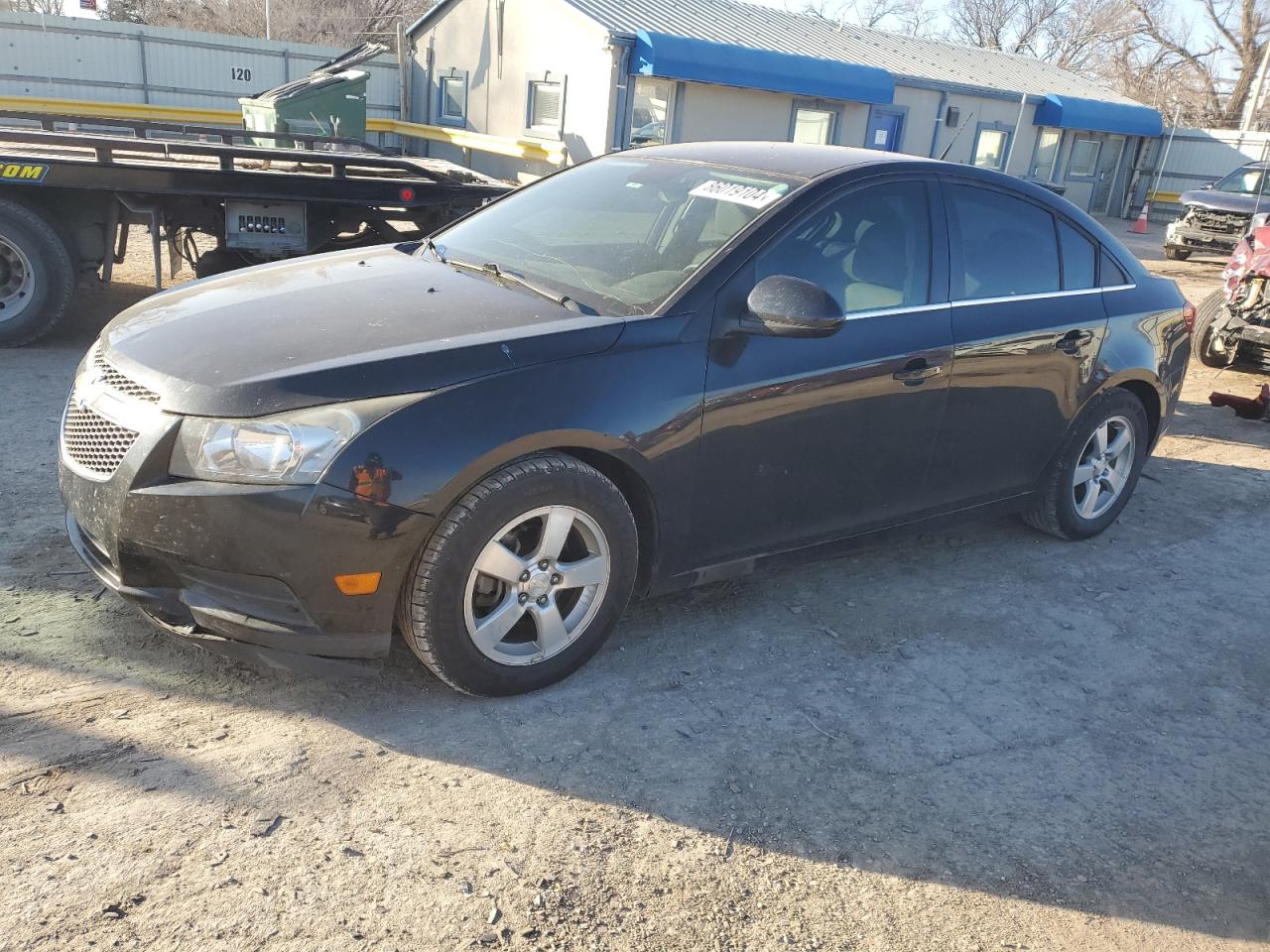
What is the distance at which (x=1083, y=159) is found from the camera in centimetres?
2844

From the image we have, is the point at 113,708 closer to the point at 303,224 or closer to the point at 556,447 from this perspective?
the point at 556,447

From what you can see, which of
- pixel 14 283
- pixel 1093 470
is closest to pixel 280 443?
pixel 1093 470

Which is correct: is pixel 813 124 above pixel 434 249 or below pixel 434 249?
above

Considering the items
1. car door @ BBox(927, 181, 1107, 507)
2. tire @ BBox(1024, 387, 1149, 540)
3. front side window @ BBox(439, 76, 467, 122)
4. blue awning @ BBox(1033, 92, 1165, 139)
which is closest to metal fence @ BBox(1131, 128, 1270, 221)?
blue awning @ BBox(1033, 92, 1165, 139)

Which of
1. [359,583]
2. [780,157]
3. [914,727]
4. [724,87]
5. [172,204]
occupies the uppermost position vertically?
[724,87]

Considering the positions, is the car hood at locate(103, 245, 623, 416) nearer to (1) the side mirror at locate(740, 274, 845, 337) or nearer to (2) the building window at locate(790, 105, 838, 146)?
(1) the side mirror at locate(740, 274, 845, 337)

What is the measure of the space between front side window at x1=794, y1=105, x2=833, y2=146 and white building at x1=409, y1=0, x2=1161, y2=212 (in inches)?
1.3

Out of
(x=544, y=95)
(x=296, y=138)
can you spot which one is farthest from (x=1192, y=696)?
(x=544, y=95)

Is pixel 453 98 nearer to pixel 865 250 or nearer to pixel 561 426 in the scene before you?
pixel 865 250

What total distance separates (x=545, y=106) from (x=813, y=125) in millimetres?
5713

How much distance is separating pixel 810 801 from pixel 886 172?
94.3 inches

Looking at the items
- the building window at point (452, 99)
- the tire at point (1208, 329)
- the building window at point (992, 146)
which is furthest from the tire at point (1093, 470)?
the building window at point (992, 146)

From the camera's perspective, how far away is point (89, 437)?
125 inches

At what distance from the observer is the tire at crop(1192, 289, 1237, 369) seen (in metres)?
8.82
